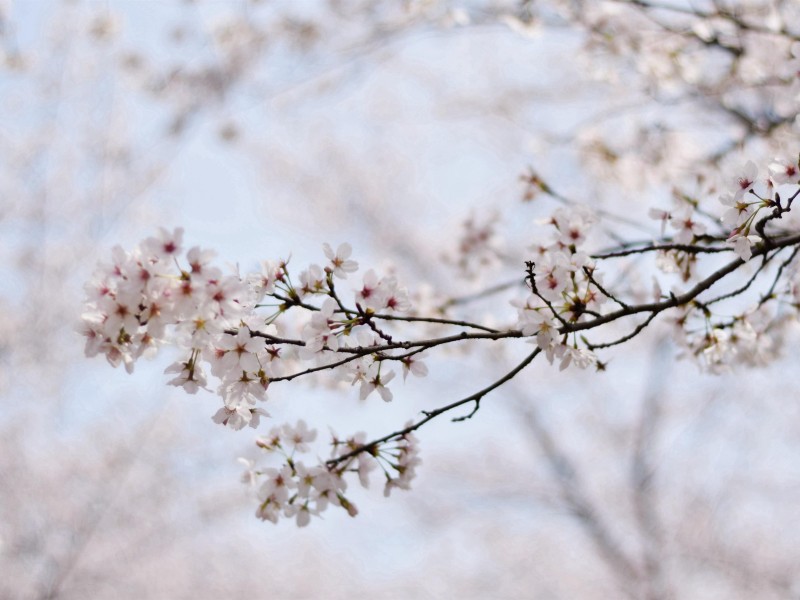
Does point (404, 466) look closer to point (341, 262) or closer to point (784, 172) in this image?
point (341, 262)

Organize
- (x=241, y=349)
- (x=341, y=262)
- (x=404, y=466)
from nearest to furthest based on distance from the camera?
(x=241, y=349), (x=341, y=262), (x=404, y=466)

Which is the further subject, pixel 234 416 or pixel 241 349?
pixel 234 416

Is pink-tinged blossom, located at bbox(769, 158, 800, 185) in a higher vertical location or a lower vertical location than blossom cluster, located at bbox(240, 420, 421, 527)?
higher

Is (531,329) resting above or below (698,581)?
below

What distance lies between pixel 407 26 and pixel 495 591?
808cm

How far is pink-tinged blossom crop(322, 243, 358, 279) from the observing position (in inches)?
64.7

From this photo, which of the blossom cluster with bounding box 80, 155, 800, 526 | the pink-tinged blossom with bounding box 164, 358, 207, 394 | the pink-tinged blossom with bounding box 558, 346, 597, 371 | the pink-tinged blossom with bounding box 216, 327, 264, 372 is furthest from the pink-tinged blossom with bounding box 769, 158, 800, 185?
the pink-tinged blossom with bounding box 164, 358, 207, 394

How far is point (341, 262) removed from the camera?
1.66 m

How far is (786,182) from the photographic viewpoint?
1525 mm

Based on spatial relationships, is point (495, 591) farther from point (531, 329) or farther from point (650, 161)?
point (531, 329)

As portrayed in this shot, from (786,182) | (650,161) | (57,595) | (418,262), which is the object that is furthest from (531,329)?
(418,262)

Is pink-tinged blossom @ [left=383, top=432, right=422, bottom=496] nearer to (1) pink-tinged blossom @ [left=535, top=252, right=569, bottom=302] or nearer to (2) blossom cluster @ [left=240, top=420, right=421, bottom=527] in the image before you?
(2) blossom cluster @ [left=240, top=420, right=421, bottom=527]

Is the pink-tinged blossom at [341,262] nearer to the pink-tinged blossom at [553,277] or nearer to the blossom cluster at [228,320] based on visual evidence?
the blossom cluster at [228,320]

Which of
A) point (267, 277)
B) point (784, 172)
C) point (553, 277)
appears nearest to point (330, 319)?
point (267, 277)
